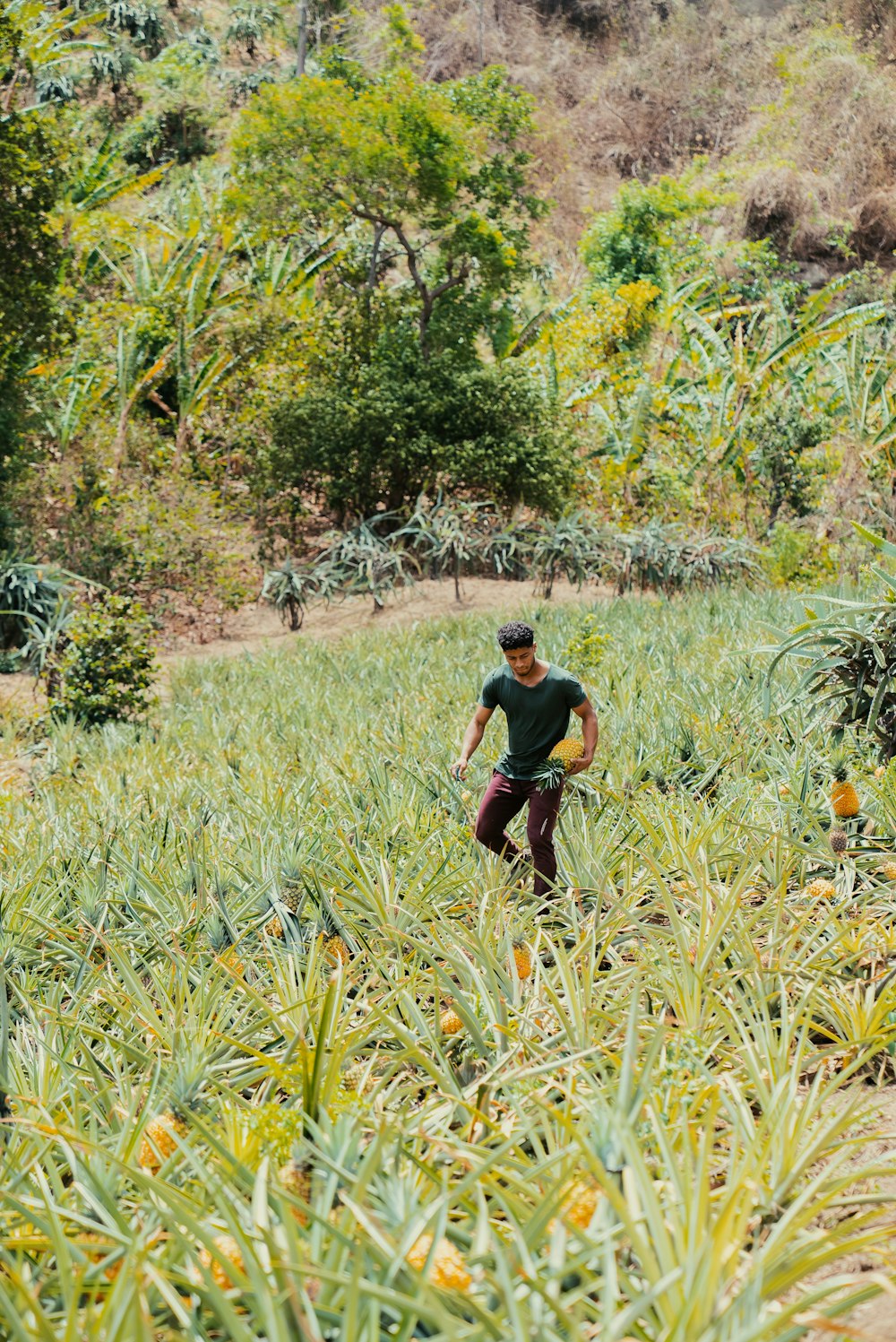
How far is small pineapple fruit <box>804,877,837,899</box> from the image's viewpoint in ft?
11.4

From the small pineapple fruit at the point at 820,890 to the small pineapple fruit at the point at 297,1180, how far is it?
198 centimetres

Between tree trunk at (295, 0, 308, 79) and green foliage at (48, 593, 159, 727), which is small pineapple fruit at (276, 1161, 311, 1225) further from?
tree trunk at (295, 0, 308, 79)

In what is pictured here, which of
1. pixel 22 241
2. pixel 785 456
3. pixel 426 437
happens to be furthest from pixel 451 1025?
pixel 785 456

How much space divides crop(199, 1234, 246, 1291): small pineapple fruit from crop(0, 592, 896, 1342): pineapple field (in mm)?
27

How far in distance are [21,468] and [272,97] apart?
7.16 m

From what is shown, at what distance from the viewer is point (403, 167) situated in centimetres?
1655

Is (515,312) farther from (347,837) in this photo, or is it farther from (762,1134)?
(762,1134)

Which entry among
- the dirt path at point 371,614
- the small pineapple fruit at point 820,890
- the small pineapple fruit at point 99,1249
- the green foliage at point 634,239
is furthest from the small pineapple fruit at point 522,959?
the green foliage at point 634,239

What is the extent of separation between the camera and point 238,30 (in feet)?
110

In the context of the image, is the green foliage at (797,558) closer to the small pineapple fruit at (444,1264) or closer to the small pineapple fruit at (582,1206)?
the small pineapple fruit at (582,1206)

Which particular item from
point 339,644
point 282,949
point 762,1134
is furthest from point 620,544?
point 762,1134

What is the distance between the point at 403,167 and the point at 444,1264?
56.5 ft

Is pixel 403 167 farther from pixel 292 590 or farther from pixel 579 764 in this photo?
pixel 579 764

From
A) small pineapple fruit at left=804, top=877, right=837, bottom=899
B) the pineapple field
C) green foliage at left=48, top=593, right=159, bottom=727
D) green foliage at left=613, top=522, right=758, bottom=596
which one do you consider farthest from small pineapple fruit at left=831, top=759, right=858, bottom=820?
green foliage at left=613, top=522, right=758, bottom=596
